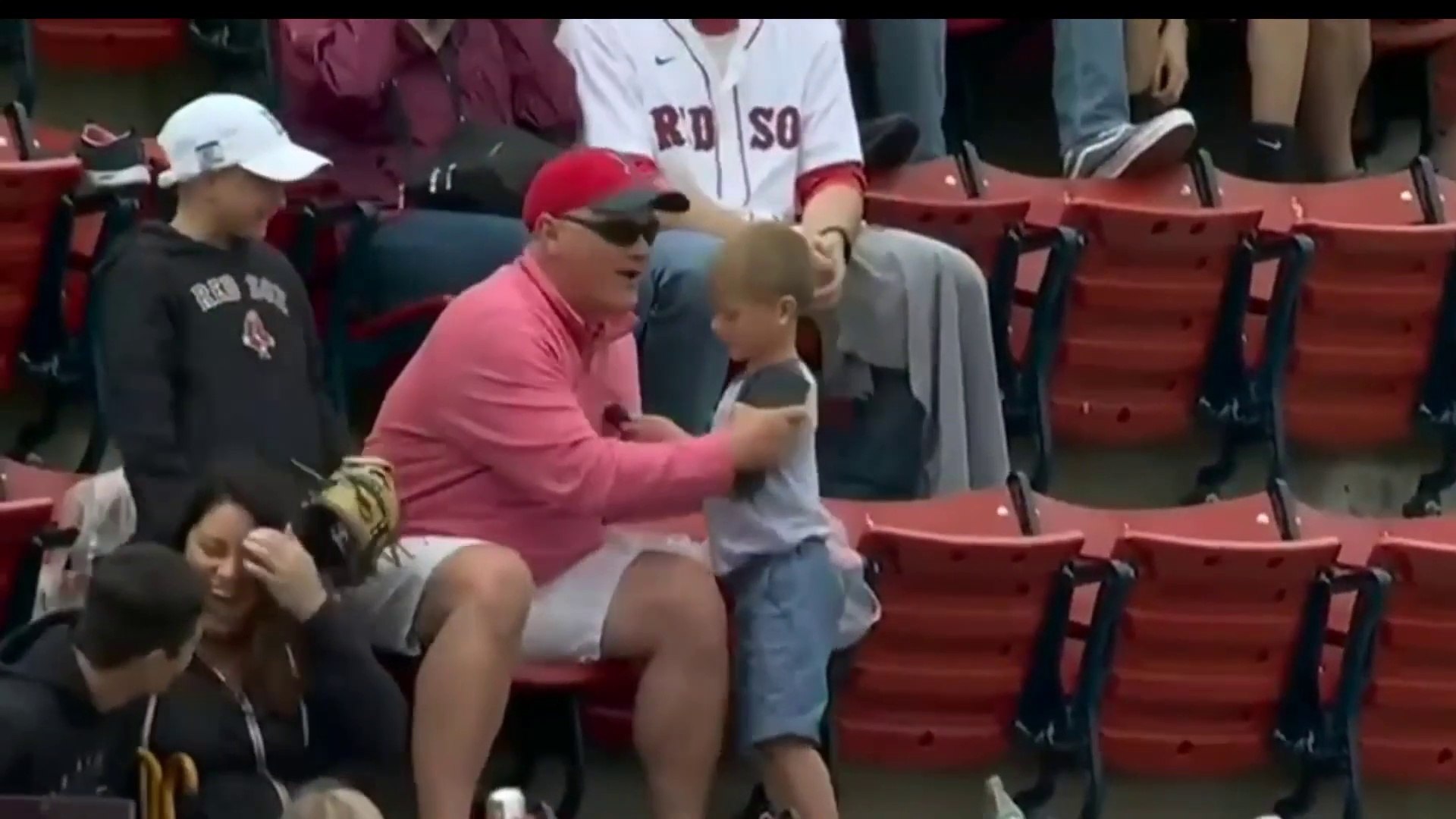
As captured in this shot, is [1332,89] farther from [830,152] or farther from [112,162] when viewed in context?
[112,162]

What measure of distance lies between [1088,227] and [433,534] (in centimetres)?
142

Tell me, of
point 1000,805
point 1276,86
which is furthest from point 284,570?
point 1276,86

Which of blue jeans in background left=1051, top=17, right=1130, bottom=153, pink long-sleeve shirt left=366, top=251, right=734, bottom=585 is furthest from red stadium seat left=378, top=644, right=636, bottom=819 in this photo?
blue jeans in background left=1051, top=17, right=1130, bottom=153

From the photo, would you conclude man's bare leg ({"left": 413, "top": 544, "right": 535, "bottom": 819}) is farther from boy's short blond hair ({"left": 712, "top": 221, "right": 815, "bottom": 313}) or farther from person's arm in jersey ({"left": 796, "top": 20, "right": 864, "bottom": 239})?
person's arm in jersey ({"left": 796, "top": 20, "right": 864, "bottom": 239})

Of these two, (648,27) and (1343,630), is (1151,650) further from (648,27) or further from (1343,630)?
(648,27)

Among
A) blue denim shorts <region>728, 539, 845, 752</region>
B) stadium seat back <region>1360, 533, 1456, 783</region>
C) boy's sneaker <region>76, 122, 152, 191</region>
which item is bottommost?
stadium seat back <region>1360, 533, 1456, 783</region>

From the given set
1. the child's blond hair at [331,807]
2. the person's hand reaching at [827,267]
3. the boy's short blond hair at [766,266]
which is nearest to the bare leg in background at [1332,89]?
the person's hand reaching at [827,267]

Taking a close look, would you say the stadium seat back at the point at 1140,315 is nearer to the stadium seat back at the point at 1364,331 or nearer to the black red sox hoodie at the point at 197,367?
the stadium seat back at the point at 1364,331

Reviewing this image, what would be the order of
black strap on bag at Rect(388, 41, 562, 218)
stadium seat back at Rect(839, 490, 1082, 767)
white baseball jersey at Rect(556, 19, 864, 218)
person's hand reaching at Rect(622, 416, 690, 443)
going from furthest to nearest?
white baseball jersey at Rect(556, 19, 864, 218) < black strap on bag at Rect(388, 41, 562, 218) < stadium seat back at Rect(839, 490, 1082, 767) < person's hand reaching at Rect(622, 416, 690, 443)

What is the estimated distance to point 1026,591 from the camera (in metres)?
4.01

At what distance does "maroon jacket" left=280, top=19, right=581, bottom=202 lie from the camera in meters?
4.43

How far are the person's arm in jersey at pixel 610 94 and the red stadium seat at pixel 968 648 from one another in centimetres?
67

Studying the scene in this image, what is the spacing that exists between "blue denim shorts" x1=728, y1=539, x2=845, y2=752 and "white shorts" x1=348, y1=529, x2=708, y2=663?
89mm

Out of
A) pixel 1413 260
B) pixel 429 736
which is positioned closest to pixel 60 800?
pixel 429 736
